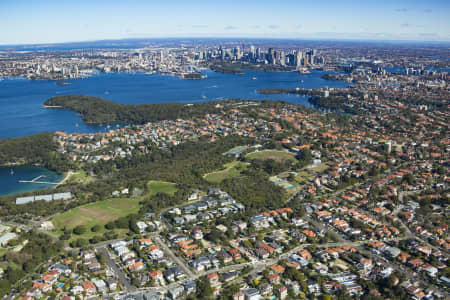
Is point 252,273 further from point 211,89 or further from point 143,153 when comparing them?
point 211,89

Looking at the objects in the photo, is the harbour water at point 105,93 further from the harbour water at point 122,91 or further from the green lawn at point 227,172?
the green lawn at point 227,172

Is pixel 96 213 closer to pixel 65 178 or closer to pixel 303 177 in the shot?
pixel 65 178

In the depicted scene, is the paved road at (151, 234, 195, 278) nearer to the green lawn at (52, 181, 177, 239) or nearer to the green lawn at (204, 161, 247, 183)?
the green lawn at (52, 181, 177, 239)

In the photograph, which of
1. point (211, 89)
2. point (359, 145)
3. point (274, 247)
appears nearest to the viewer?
point (274, 247)

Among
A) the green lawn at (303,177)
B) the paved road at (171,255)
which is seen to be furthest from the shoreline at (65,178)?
the green lawn at (303,177)

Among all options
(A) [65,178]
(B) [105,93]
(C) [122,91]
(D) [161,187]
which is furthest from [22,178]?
(C) [122,91]

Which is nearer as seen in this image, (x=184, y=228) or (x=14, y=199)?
(x=184, y=228)

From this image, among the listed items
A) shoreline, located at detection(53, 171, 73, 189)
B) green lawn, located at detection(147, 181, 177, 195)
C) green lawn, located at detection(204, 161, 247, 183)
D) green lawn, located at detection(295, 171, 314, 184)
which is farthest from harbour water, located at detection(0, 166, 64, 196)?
green lawn, located at detection(295, 171, 314, 184)

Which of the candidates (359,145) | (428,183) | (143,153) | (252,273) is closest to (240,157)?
(143,153)
